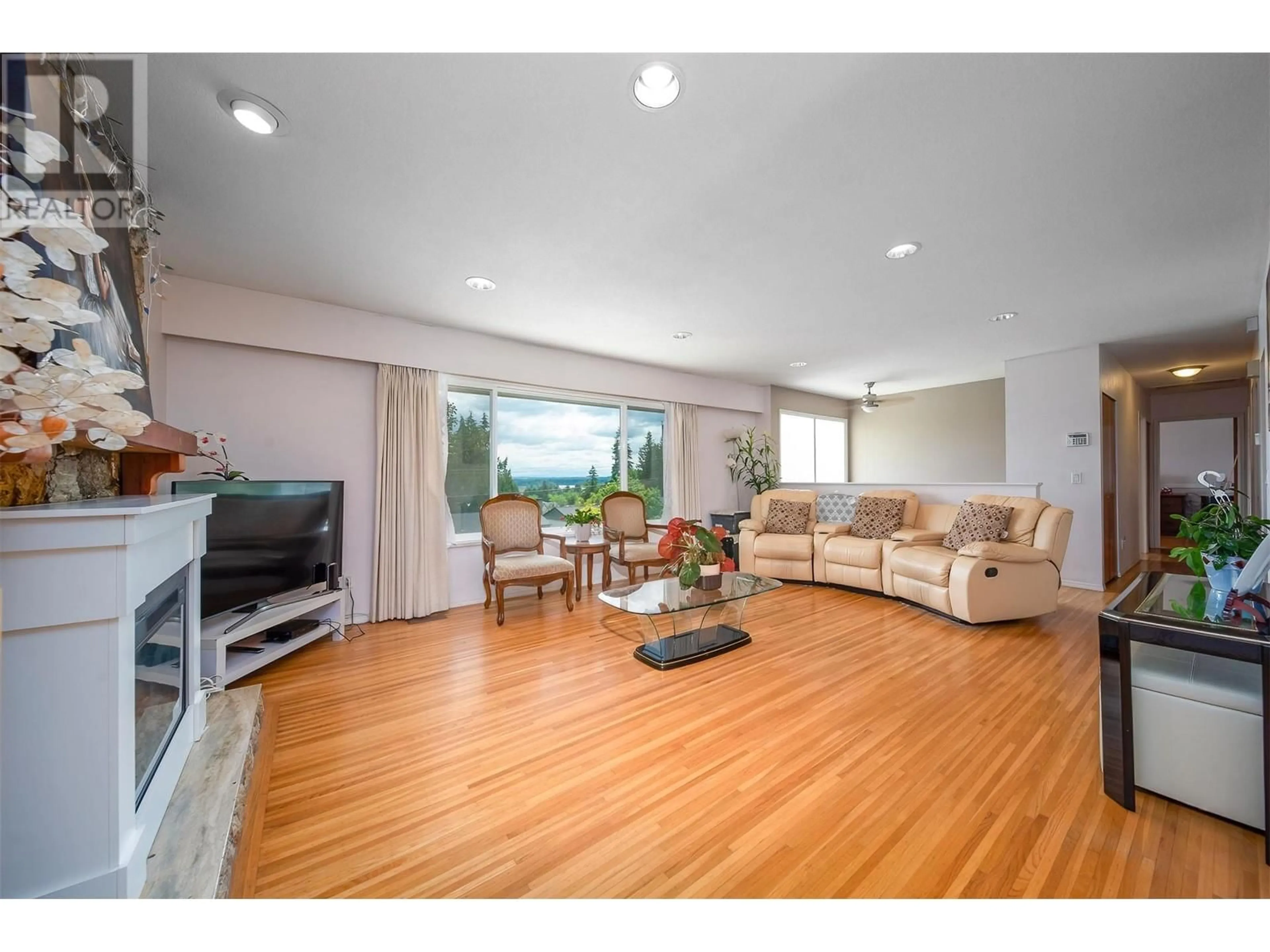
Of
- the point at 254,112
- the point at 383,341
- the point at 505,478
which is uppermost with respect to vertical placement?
the point at 254,112

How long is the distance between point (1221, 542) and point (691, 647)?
90.6 inches

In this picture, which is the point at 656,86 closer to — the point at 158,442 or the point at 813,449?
the point at 158,442

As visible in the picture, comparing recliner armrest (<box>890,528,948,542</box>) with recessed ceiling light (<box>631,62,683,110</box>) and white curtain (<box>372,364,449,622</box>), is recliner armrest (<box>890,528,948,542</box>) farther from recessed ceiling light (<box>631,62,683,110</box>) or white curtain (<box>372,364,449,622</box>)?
white curtain (<box>372,364,449,622</box>)

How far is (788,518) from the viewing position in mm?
5023

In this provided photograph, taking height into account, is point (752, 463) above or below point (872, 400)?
below

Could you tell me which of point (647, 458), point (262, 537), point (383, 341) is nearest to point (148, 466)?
point (262, 537)

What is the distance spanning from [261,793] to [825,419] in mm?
7721

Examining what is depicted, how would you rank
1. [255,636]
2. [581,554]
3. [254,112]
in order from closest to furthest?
[254,112]
[255,636]
[581,554]

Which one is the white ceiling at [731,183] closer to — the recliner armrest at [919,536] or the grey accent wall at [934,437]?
the recliner armrest at [919,536]

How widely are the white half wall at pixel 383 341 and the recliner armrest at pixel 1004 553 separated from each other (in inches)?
118

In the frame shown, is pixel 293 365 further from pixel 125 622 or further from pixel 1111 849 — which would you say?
pixel 1111 849

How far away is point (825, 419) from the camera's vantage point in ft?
24.8

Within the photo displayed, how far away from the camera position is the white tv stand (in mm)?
2270

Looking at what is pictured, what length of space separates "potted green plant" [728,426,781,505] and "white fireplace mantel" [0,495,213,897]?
5768 mm
